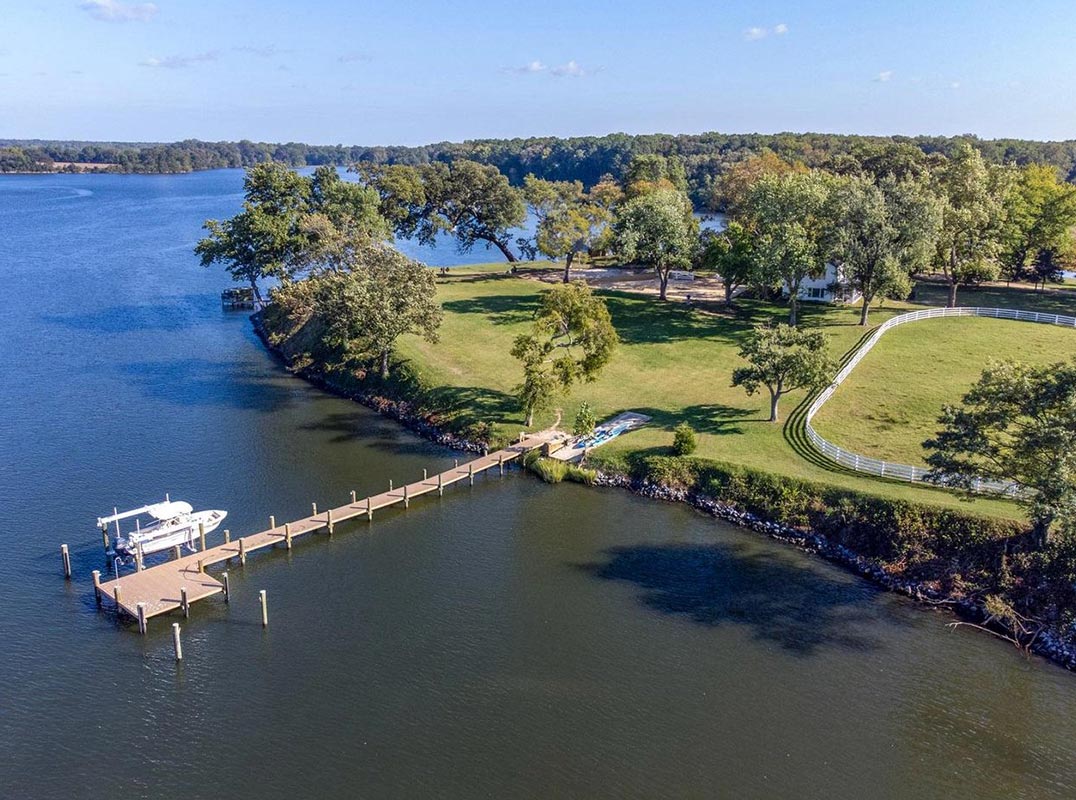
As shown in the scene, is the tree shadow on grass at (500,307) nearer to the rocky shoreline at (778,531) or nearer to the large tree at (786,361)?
the rocky shoreline at (778,531)

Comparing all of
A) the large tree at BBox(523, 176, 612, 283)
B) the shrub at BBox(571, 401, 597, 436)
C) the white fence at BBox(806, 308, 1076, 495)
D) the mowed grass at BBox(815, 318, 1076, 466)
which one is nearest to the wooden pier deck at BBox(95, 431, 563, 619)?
the shrub at BBox(571, 401, 597, 436)

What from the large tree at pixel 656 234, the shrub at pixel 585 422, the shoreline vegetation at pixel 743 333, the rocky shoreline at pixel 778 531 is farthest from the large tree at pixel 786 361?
the large tree at pixel 656 234

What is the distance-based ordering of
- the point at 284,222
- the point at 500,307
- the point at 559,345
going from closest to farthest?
the point at 559,345, the point at 500,307, the point at 284,222

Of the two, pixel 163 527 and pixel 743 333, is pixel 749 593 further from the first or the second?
pixel 743 333

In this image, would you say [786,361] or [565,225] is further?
[565,225]

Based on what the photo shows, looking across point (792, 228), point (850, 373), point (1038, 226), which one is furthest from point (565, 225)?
point (1038, 226)

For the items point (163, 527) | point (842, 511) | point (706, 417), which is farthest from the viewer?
point (706, 417)

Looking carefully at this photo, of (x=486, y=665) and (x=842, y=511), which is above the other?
(x=842, y=511)
